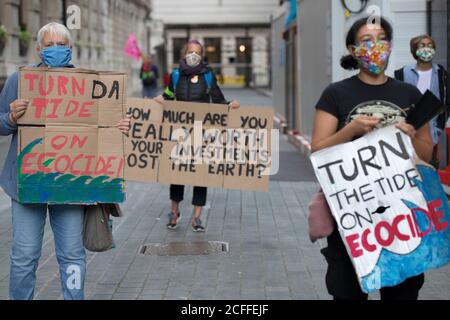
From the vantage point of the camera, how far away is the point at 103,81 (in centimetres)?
512

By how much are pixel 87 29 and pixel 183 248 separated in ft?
93.2

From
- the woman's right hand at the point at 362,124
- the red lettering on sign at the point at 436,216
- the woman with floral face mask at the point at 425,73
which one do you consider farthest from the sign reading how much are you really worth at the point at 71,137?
the woman with floral face mask at the point at 425,73

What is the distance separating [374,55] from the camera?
4324 mm

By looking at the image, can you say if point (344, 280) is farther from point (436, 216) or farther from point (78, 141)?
point (78, 141)

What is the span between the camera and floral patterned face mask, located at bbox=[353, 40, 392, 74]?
4.32m

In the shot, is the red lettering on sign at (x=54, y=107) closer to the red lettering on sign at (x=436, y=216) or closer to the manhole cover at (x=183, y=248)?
the red lettering on sign at (x=436, y=216)

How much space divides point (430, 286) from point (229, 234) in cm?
257

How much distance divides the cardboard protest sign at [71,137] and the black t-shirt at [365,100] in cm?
134

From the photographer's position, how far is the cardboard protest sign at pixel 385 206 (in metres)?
4.13

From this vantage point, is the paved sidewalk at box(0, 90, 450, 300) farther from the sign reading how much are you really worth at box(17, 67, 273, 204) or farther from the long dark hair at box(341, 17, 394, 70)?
the long dark hair at box(341, 17, 394, 70)

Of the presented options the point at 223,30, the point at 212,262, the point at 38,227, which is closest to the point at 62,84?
the point at 38,227
